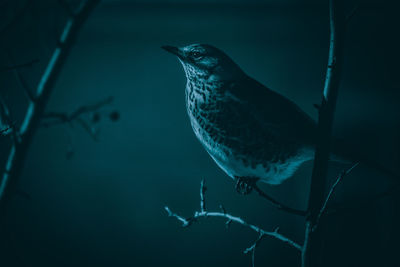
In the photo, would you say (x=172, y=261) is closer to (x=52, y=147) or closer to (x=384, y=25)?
(x=52, y=147)

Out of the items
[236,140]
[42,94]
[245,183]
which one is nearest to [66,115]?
[42,94]

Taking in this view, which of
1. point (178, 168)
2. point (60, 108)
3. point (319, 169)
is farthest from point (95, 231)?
point (319, 169)

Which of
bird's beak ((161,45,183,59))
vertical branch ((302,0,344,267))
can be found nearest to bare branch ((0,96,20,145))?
bird's beak ((161,45,183,59))

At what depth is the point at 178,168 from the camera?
1430 millimetres

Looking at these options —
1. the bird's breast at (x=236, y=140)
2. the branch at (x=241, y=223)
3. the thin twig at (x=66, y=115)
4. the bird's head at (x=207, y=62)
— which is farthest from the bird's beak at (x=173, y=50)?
the branch at (x=241, y=223)

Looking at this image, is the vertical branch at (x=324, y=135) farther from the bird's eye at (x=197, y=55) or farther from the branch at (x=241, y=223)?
the bird's eye at (x=197, y=55)

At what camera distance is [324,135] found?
82cm

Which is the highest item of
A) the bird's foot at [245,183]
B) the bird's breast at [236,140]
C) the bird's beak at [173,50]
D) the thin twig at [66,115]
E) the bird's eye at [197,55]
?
the bird's beak at [173,50]

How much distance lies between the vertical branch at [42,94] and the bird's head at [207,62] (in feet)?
1.16

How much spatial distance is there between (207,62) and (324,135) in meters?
0.47

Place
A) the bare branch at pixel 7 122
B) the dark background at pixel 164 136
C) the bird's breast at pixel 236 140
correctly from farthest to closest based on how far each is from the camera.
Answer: the dark background at pixel 164 136, the bird's breast at pixel 236 140, the bare branch at pixel 7 122

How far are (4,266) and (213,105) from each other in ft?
3.70

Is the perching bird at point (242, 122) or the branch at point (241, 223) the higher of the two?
the perching bird at point (242, 122)

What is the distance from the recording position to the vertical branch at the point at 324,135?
78cm
